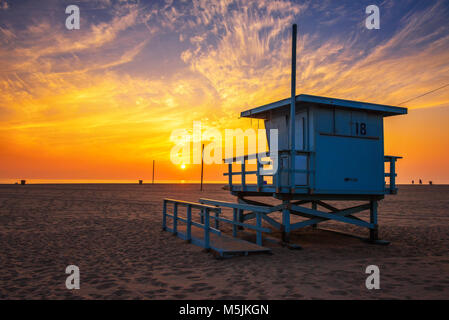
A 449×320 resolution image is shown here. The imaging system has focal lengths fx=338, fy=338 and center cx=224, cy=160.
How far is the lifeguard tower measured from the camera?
964cm

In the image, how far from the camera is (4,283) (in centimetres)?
587

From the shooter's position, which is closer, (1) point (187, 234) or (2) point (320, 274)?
(2) point (320, 274)

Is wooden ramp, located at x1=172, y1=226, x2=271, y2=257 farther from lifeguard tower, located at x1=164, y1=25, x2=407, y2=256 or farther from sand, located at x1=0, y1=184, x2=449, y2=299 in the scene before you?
lifeguard tower, located at x1=164, y1=25, x2=407, y2=256

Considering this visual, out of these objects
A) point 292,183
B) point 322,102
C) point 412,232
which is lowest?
point 412,232

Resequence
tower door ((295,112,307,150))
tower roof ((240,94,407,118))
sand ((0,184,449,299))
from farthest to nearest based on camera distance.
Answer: tower door ((295,112,307,150)) < tower roof ((240,94,407,118)) < sand ((0,184,449,299))

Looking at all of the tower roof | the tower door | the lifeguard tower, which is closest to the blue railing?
the lifeguard tower

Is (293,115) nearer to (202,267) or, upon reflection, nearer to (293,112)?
(293,112)

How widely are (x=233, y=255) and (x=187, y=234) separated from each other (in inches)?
86.0

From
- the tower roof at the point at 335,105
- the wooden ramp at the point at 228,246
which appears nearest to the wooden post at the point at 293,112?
the tower roof at the point at 335,105

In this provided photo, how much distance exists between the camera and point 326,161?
9914 mm

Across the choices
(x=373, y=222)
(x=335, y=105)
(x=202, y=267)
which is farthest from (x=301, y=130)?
(x=202, y=267)
